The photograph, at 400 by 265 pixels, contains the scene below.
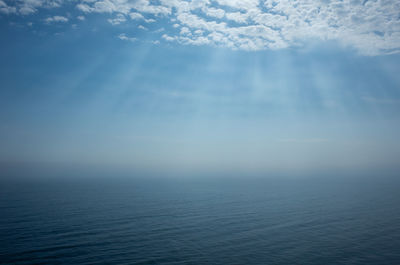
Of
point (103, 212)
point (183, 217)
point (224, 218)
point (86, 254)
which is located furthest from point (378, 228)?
point (103, 212)

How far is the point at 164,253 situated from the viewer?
37.2 meters

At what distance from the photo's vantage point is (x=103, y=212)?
68.6 meters

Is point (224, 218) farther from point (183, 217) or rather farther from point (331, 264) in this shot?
point (331, 264)

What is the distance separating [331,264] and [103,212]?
56.2m

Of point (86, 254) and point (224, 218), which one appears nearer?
point (86, 254)

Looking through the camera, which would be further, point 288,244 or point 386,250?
point 288,244

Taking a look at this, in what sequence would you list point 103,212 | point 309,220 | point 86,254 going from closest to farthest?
1. point 86,254
2. point 309,220
3. point 103,212

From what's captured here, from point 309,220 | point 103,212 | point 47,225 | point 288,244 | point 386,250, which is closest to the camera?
point 386,250

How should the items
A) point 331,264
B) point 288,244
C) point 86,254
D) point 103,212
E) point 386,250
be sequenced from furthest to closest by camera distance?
1. point 103,212
2. point 288,244
3. point 386,250
4. point 86,254
5. point 331,264

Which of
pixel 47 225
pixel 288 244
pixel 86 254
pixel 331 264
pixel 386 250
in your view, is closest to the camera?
pixel 331 264

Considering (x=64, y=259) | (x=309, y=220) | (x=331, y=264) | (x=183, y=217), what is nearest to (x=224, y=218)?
(x=183, y=217)

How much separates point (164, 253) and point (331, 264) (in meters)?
23.2

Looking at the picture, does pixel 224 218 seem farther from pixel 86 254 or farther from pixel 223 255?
pixel 86 254

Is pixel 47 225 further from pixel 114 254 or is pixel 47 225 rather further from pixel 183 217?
pixel 183 217
